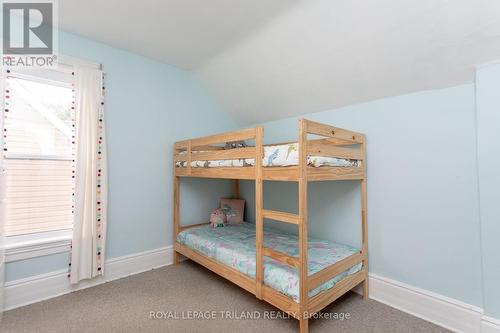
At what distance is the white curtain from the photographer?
2.17 m

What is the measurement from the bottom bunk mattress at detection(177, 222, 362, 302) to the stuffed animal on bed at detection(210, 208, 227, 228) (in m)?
0.08

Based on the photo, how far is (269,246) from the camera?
219 cm

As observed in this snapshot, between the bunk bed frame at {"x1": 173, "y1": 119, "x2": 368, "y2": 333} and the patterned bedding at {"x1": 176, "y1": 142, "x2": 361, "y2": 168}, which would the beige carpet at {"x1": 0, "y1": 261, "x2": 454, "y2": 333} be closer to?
the bunk bed frame at {"x1": 173, "y1": 119, "x2": 368, "y2": 333}

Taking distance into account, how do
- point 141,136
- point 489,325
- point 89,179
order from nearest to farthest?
point 489,325, point 89,179, point 141,136

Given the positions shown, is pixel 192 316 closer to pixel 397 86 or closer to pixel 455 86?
pixel 397 86

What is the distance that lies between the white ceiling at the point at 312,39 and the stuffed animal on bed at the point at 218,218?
150cm

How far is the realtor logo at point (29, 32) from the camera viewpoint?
6.26 ft

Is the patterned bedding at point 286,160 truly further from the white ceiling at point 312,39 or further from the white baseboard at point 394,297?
the white baseboard at point 394,297

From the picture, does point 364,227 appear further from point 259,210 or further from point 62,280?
point 62,280

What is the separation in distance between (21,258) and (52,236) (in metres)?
0.25

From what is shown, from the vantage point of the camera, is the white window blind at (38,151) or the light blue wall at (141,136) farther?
the light blue wall at (141,136)

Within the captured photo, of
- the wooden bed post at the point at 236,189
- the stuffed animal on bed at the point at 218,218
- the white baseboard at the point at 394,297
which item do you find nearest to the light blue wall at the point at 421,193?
the white baseboard at the point at 394,297

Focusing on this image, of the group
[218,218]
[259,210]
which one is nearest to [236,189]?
[218,218]

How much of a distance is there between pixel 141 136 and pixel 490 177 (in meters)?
2.98
